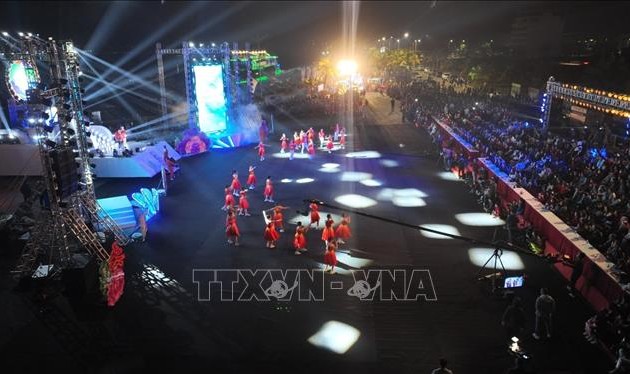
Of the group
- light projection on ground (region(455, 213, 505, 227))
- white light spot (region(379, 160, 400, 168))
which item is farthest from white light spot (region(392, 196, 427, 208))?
white light spot (region(379, 160, 400, 168))

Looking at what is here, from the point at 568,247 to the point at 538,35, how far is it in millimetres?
38453

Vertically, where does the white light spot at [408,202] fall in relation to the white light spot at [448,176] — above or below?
below

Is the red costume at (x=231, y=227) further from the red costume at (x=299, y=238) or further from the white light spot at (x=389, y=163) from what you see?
the white light spot at (x=389, y=163)

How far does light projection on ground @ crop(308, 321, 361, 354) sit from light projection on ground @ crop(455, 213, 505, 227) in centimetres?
767

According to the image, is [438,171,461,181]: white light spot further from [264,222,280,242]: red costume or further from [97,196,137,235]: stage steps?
[97,196,137,235]: stage steps

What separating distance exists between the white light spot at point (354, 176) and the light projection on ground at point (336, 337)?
11657 mm

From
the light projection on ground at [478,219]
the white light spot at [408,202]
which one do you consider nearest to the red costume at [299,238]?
the white light spot at [408,202]

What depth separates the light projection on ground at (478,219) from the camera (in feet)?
51.5

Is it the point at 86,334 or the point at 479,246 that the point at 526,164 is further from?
the point at 86,334

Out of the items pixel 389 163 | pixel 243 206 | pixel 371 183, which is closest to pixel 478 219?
pixel 371 183

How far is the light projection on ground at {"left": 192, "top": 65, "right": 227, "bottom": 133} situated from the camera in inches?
1099

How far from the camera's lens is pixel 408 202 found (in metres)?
17.9

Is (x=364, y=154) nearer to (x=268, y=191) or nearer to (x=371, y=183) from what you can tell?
(x=371, y=183)

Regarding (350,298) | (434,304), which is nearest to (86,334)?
(350,298)
